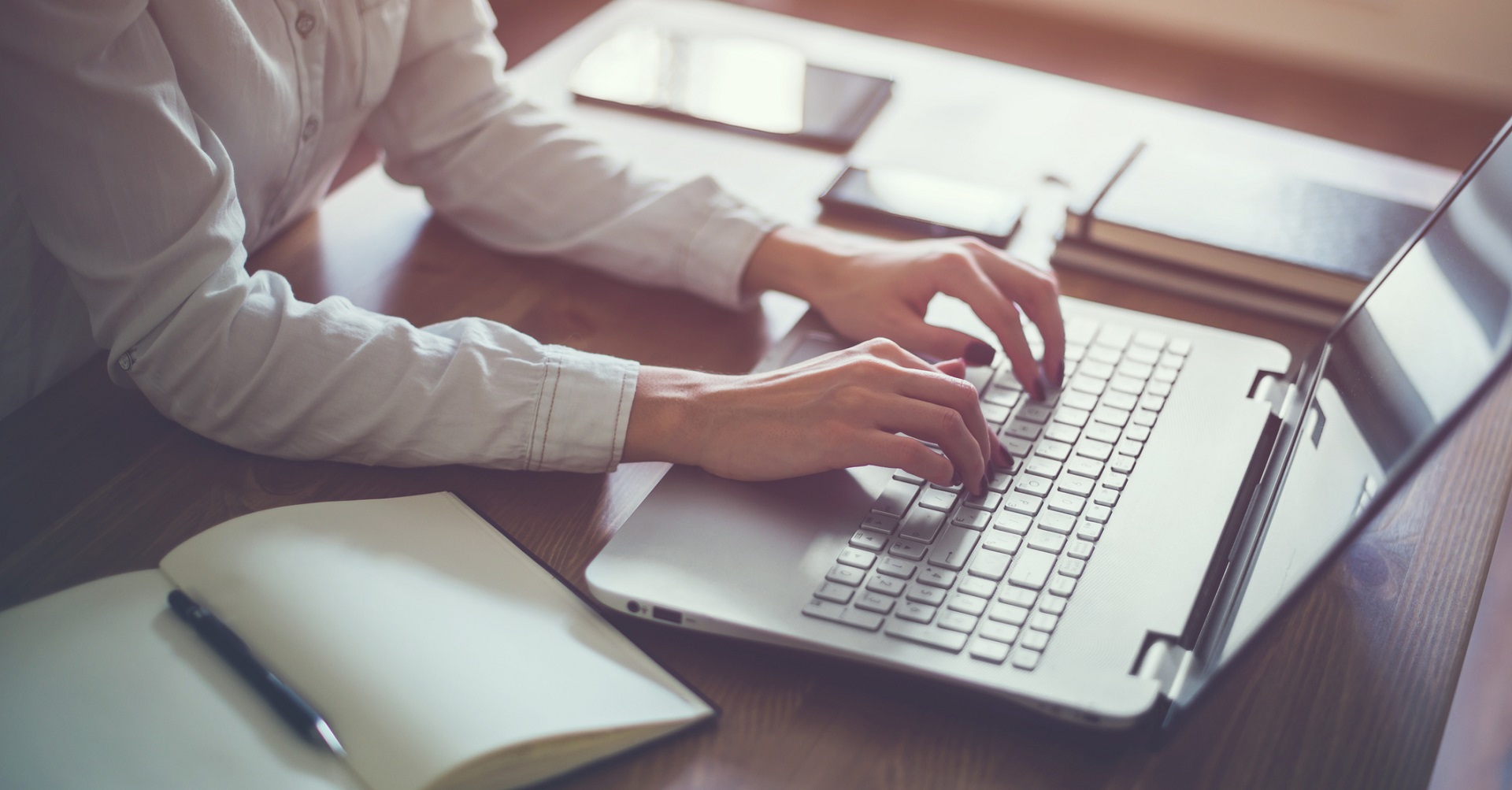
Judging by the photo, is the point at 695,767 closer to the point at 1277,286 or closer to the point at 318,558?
the point at 318,558

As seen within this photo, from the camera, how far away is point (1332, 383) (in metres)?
0.72

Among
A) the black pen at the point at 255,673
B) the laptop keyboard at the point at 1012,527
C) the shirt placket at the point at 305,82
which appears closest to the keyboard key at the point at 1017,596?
the laptop keyboard at the point at 1012,527

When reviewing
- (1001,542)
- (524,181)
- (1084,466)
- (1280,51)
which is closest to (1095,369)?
(1084,466)

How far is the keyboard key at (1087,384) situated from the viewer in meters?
0.79

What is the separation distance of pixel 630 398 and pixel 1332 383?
0.45 meters

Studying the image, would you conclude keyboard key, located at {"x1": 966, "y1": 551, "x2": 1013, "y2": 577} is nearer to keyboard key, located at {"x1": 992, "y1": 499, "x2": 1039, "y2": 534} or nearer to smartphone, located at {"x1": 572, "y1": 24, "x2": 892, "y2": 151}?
keyboard key, located at {"x1": 992, "y1": 499, "x2": 1039, "y2": 534}

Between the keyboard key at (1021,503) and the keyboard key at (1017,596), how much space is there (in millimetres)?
66

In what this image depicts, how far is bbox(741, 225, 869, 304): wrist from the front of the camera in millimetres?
879

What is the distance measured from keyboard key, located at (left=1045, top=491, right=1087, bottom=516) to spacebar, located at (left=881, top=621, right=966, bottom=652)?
14 centimetres

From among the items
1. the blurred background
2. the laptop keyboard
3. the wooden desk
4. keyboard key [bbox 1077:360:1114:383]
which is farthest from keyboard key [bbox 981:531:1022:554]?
the blurred background

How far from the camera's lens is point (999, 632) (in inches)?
22.3

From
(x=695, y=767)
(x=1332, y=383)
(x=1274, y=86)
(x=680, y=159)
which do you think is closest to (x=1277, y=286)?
(x=1332, y=383)

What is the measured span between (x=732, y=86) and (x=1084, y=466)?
66 cm

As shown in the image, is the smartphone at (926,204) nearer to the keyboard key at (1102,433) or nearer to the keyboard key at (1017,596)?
the keyboard key at (1102,433)
